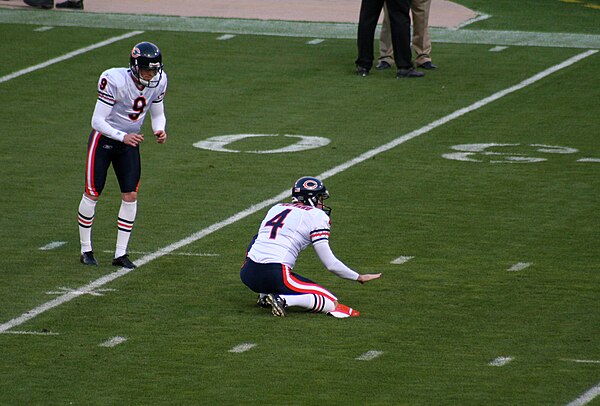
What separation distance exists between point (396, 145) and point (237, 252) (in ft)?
16.0

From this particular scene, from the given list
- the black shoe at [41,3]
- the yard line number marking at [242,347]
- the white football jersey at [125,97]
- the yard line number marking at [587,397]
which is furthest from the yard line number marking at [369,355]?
the black shoe at [41,3]

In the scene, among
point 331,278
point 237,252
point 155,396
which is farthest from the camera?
point 237,252

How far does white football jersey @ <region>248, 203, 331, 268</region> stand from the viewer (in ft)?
36.1

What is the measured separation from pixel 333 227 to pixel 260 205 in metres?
1.11

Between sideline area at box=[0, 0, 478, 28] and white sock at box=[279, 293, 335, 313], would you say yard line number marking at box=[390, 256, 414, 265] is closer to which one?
white sock at box=[279, 293, 335, 313]

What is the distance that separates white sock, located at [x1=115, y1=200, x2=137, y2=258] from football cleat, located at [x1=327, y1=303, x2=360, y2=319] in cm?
228

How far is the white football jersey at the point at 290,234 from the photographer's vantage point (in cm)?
1102

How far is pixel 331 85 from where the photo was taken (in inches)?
806

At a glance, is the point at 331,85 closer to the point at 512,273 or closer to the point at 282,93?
the point at 282,93

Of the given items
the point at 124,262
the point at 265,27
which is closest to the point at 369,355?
the point at 124,262

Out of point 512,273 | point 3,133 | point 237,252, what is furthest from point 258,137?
point 512,273

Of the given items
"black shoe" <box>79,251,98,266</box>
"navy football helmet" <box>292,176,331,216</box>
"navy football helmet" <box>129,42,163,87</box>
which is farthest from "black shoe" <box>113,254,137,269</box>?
"navy football helmet" <box>292,176,331,216</box>

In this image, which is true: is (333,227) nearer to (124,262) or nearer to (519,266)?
(519,266)

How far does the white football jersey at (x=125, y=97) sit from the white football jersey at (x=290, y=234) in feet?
6.34
